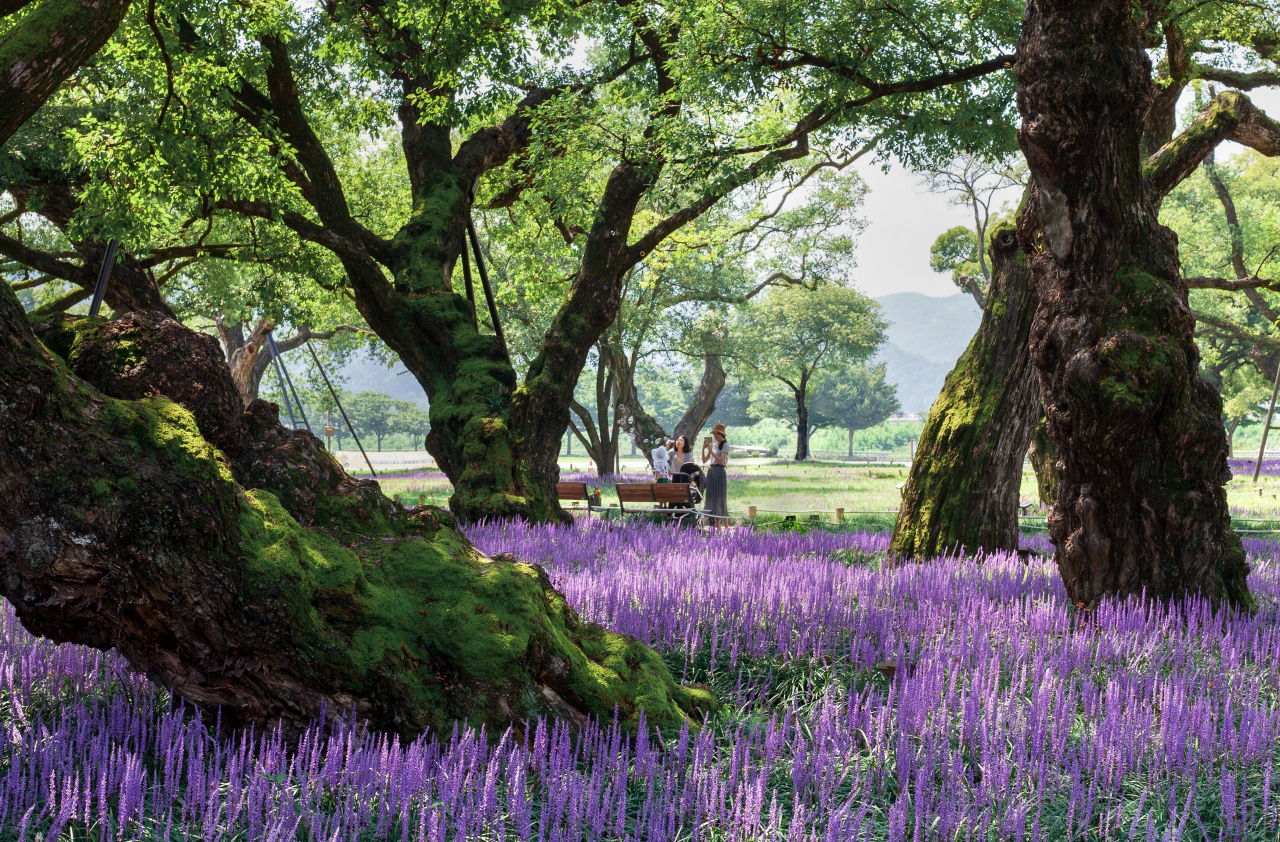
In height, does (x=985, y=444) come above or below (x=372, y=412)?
below

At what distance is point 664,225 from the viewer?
13.1 metres

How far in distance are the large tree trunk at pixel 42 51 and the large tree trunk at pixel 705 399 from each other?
3047 cm

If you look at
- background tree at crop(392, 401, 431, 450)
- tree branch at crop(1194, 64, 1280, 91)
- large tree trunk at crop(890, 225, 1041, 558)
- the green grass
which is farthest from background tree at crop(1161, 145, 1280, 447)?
background tree at crop(392, 401, 431, 450)

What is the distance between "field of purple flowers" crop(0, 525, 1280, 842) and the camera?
2625 mm

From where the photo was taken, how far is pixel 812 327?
54219 mm

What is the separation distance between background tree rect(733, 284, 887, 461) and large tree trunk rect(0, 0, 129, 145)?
46.8 m

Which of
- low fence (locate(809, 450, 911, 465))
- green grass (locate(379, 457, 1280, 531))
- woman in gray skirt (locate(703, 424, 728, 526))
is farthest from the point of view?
low fence (locate(809, 450, 911, 465))

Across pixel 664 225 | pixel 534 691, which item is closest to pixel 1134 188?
pixel 534 691

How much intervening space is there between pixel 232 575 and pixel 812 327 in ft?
174

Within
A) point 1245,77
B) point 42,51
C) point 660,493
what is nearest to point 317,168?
point 660,493

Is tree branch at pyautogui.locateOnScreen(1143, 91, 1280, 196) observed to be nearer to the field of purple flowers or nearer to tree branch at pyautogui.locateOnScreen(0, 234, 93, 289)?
the field of purple flowers

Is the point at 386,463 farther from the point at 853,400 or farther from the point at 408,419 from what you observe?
the point at 853,400

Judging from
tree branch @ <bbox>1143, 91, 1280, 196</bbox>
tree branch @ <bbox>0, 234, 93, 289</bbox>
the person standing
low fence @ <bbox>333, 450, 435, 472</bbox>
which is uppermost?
tree branch @ <bbox>1143, 91, 1280, 196</bbox>

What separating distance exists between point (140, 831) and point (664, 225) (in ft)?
37.9
